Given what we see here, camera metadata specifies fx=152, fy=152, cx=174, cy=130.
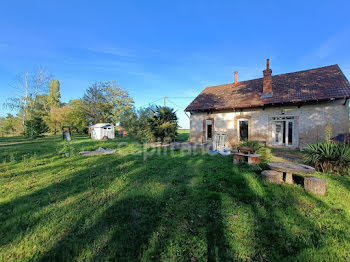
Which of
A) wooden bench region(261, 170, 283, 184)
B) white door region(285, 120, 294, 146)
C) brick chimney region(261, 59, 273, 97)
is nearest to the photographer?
wooden bench region(261, 170, 283, 184)

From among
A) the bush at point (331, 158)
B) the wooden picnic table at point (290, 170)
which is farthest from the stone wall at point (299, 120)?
the wooden picnic table at point (290, 170)

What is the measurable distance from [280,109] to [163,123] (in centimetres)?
793

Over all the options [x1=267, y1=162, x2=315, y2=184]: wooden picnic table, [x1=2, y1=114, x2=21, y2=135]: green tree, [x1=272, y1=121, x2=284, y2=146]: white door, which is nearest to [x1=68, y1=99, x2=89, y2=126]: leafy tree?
[x1=2, y1=114, x2=21, y2=135]: green tree

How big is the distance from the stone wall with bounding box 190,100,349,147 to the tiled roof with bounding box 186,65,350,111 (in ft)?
1.83

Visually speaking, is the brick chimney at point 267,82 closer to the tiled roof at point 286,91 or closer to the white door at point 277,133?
the tiled roof at point 286,91

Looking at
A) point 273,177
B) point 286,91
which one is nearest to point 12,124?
point 273,177

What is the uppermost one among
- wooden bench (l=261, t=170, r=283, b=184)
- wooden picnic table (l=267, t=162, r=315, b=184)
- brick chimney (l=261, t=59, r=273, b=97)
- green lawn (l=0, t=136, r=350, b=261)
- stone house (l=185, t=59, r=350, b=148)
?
brick chimney (l=261, t=59, r=273, b=97)

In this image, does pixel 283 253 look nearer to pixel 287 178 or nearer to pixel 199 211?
pixel 199 211

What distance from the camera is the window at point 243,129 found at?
36.8ft

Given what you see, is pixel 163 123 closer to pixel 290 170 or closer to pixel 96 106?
pixel 290 170

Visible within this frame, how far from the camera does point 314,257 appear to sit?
1.76 m

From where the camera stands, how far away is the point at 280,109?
9.94m

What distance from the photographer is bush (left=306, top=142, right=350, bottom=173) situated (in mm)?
4465

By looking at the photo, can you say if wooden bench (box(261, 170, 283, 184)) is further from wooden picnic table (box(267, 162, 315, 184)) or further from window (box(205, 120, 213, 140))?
window (box(205, 120, 213, 140))
